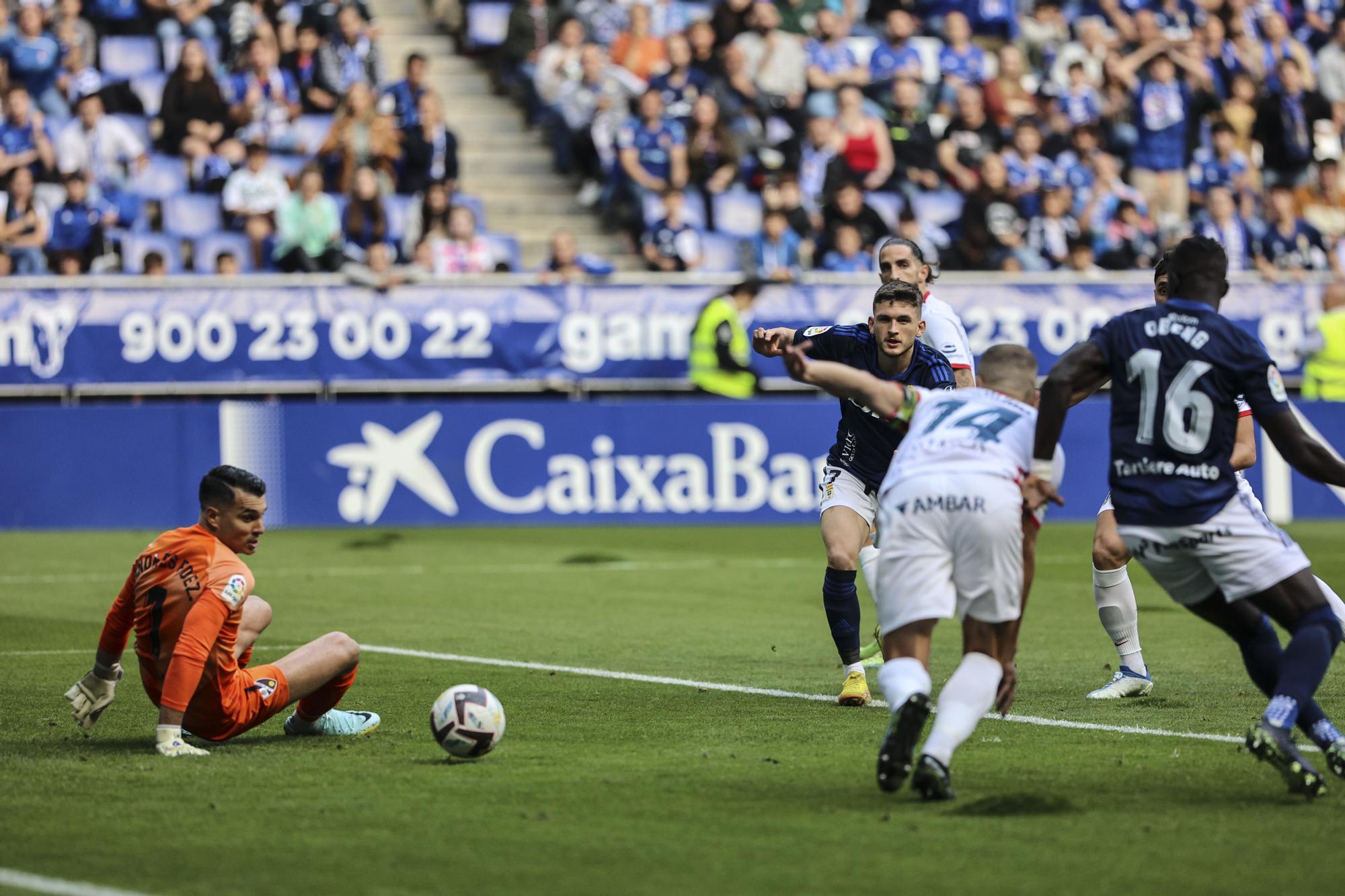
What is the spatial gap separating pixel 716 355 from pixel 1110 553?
10498 millimetres

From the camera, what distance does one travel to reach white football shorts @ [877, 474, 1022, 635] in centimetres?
634

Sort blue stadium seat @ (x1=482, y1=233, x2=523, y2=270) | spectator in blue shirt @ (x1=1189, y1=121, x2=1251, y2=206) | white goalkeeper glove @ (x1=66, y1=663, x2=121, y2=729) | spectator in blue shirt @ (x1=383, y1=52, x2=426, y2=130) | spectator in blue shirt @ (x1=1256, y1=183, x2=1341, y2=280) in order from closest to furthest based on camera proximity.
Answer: white goalkeeper glove @ (x1=66, y1=663, x2=121, y2=729) → blue stadium seat @ (x1=482, y1=233, x2=523, y2=270) → spectator in blue shirt @ (x1=383, y1=52, x2=426, y2=130) → spectator in blue shirt @ (x1=1256, y1=183, x2=1341, y2=280) → spectator in blue shirt @ (x1=1189, y1=121, x2=1251, y2=206)

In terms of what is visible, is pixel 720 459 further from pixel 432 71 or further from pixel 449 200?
pixel 432 71

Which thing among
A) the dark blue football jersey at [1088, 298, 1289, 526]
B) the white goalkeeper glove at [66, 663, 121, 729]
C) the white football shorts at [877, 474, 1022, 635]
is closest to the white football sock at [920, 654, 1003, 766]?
the white football shorts at [877, 474, 1022, 635]

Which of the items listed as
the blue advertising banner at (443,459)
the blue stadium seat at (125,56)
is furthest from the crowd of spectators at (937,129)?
the blue stadium seat at (125,56)

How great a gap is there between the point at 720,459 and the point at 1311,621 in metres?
13.1

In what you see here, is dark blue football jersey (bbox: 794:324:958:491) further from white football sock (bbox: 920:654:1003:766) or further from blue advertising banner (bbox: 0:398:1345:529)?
blue advertising banner (bbox: 0:398:1345:529)

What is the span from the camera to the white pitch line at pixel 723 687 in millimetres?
7972

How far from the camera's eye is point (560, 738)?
7.88 m

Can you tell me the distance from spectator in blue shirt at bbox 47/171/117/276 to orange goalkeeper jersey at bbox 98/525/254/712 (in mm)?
13114

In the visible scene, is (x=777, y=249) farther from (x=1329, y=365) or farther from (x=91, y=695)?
(x=91, y=695)

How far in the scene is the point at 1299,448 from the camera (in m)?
6.48

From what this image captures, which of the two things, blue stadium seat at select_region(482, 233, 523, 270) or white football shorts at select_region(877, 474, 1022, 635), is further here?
blue stadium seat at select_region(482, 233, 523, 270)

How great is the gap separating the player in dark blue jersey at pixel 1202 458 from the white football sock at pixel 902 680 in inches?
27.3
